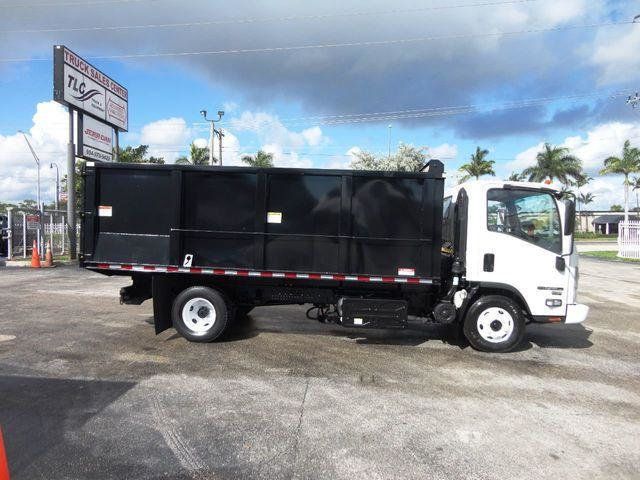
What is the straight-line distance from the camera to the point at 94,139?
21438 millimetres

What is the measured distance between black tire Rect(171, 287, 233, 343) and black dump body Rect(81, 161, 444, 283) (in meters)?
0.43

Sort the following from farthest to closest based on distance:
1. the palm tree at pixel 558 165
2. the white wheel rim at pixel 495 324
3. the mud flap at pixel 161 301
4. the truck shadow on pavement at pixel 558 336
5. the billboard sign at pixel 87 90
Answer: the palm tree at pixel 558 165
the billboard sign at pixel 87 90
the truck shadow on pavement at pixel 558 336
the mud flap at pixel 161 301
the white wheel rim at pixel 495 324

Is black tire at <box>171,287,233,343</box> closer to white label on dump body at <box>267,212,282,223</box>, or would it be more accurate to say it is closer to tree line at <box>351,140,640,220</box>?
white label on dump body at <box>267,212,282,223</box>

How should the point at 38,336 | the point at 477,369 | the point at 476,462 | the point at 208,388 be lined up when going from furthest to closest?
the point at 38,336
the point at 477,369
the point at 208,388
the point at 476,462

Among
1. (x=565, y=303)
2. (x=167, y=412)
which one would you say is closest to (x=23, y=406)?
(x=167, y=412)

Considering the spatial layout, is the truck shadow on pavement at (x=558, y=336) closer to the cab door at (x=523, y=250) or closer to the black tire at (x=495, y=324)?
the black tire at (x=495, y=324)

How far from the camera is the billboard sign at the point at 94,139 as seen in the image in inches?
807

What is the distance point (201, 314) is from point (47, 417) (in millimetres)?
2930

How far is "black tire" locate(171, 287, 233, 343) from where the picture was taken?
7074mm

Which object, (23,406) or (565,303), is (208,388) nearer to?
(23,406)

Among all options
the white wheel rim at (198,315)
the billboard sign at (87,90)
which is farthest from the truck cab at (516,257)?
the billboard sign at (87,90)

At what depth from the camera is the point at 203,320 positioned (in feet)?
23.5

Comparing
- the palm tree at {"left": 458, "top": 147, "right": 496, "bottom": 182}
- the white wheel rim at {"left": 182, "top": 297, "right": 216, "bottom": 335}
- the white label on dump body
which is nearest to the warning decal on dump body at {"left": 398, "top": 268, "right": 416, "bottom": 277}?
the white label on dump body

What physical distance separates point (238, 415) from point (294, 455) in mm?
926
